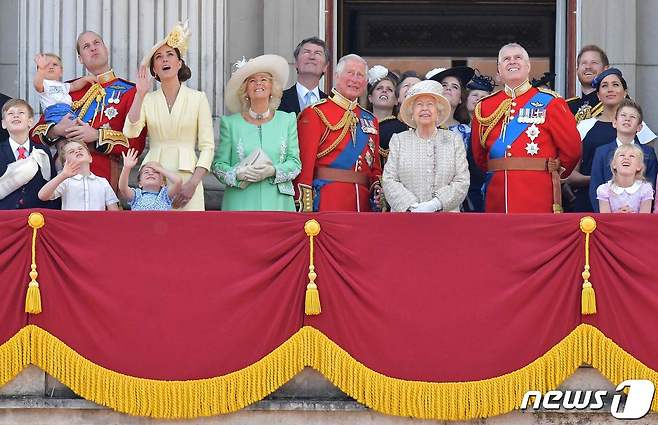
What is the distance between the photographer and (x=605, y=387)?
970cm

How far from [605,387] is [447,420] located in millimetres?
882

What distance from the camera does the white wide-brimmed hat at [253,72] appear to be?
10.7 meters

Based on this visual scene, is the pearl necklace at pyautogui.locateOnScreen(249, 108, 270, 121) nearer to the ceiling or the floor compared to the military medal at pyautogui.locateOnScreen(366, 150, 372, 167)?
nearer to the ceiling

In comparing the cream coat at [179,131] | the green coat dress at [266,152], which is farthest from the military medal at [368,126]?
the cream coat at [179,131]

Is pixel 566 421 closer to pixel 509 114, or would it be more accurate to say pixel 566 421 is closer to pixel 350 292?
pixel 350 292

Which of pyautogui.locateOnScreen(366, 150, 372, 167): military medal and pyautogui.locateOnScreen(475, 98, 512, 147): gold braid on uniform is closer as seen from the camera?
pyautogui.locateOnScreen(475, 98, 512, 147): gold braid on uniform

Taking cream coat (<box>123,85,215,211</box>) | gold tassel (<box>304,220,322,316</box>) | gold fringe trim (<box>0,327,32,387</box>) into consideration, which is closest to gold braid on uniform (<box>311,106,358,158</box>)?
cream coat (<box>123,85,215,211</box>)

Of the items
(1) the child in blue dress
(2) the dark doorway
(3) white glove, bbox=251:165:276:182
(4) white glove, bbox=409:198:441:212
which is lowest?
(4) white glove, bbox=409:198:441:212

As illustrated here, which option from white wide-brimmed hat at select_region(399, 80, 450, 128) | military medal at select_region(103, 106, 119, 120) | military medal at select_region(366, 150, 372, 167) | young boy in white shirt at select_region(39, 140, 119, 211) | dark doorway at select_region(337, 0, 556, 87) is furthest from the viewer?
dark doorway at select_region(337, 0, 556, 87)

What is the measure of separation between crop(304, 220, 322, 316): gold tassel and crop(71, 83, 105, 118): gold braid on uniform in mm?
2019

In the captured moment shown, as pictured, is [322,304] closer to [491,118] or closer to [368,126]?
[368,126]

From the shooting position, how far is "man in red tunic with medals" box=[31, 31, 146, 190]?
35.2 ft

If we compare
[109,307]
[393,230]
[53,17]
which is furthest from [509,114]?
[53,17]

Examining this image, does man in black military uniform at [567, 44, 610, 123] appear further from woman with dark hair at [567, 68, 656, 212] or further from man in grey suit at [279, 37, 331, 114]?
man in grey suit at [279, 37, 331, 114]
